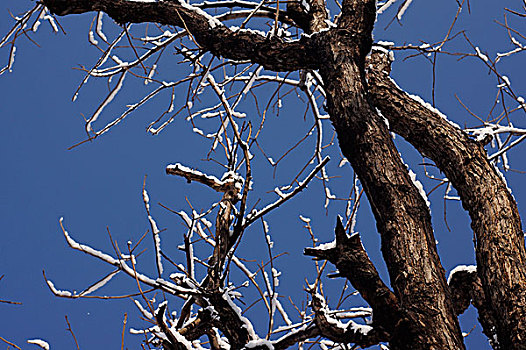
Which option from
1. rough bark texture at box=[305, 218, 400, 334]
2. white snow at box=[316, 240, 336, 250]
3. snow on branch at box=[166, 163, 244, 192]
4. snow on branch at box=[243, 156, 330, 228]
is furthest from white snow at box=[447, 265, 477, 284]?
snow on branch at box=[166, 163, 244, 192]

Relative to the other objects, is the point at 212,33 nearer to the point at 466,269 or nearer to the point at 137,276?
the point at 137,276

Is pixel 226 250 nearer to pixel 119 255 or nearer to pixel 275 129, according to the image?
pixel 119 255

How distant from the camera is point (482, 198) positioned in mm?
1972

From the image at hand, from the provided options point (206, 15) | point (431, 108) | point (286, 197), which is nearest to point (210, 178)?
point (286, 197)

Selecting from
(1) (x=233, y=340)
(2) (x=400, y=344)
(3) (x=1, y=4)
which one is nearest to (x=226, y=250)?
(1) (x=233, y=340)

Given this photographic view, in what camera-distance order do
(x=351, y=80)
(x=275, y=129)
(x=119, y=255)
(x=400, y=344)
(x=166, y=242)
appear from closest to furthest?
1. (x=400, y=344)
2. (x=119, y=255)
3. (x=351, y=80)
4. (x=166, y=242)
5. (x=275, y=129)

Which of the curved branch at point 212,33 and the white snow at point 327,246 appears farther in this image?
the curved branch at point 212,33

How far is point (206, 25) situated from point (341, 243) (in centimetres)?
128

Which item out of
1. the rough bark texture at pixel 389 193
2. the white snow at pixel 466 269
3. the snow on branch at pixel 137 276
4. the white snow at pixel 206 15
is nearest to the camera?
the rough bark texture at pixel 389 193

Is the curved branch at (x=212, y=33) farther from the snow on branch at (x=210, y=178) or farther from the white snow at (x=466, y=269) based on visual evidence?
the white snow at (x=466, y=269)

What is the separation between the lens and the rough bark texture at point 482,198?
1723 millimetres

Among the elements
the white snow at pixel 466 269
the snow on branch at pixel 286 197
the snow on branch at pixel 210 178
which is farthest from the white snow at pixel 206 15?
the white snow at pixel 466 269

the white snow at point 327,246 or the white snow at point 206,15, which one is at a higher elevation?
the white snow at point 206,15

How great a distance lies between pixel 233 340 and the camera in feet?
6.98
